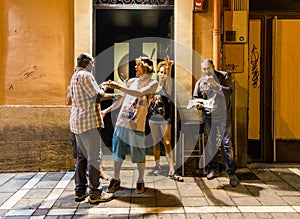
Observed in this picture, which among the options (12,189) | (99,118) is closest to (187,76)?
(99,118)

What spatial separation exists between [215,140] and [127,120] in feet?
5.92

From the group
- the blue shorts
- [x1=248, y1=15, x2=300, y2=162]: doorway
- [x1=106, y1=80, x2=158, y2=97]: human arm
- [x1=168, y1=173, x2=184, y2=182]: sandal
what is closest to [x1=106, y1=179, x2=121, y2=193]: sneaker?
the blue shorts

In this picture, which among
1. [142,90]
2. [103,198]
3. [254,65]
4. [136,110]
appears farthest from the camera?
[254,65]

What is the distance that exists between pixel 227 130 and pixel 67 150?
2.96 meters

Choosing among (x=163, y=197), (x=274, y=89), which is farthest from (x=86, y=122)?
(x=274, y=89)

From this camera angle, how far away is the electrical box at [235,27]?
22.9ft

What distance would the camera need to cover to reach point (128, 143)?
5605 mm

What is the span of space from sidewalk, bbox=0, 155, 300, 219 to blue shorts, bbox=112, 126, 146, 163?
57 centimetres

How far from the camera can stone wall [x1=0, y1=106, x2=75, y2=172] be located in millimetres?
6875

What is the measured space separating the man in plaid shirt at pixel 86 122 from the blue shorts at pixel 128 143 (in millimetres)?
474

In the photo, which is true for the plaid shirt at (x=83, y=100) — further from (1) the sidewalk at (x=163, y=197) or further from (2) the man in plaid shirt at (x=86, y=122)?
(1) the sidewalk at (x=163, y=197)

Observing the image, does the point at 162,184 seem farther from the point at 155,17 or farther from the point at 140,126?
the point at 155,17

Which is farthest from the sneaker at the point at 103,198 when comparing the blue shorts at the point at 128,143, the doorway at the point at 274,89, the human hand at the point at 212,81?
the doorway at the point at 274,89

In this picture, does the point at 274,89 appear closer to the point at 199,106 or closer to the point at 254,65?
the point at 254,65
